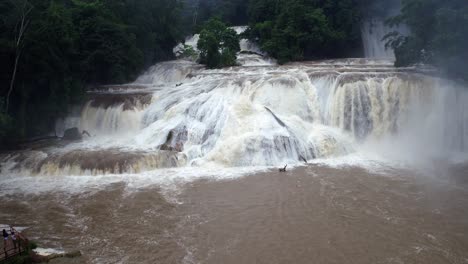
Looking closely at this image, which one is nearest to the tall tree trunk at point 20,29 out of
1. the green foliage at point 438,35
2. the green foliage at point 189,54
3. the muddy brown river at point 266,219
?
the muddy brown river at point 266,219

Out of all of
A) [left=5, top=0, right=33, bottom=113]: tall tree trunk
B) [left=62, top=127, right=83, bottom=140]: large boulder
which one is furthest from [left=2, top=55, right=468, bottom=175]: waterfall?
[left=5, top=0, right=33, bottom=113]: tall tree trunk

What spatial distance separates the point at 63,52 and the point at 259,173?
35.8 ft

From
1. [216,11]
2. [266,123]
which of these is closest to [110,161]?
[266,123]

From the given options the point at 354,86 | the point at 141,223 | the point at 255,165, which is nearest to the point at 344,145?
the point at 354,86

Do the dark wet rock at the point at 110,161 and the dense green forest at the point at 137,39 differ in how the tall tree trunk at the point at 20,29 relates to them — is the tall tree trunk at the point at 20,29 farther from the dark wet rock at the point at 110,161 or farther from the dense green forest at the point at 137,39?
the dark wet rock at the point at 110,161

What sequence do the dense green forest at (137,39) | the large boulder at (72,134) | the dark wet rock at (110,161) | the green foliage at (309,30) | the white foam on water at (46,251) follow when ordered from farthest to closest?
1. the green foliage at (309,30)
2. the large boulder at (72,134)
3. the dense green forest at (137,39)
4. the dark wet rock at (110,161)
5. the white foam on water at (46,251)

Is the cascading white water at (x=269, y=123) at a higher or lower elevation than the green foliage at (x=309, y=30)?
lower

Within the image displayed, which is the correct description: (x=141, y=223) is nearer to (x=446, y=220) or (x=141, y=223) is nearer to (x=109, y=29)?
(x=446, y=220)

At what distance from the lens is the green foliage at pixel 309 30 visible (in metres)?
29.1

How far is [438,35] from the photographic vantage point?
1722 centimetres

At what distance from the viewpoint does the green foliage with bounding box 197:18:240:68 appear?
89.6 ft

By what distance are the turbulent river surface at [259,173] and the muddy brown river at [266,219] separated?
0.05m

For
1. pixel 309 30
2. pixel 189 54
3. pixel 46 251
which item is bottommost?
pixel 46 251

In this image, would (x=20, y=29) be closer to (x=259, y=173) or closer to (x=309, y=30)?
(x=259, y=173)
